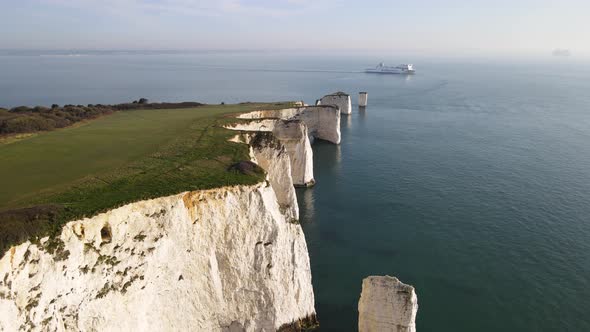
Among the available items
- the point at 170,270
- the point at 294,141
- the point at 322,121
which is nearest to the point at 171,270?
the point at 170,270

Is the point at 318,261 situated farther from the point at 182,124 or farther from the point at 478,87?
the point at 478,87

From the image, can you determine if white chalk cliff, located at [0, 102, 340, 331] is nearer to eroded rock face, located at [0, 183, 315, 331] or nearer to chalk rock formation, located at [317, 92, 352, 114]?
eroded rock face, located at [0, 183, 315, 331]

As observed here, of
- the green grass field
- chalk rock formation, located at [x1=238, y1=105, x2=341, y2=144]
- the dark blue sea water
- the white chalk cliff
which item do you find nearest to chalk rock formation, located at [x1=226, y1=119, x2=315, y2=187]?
the dark blue sea water

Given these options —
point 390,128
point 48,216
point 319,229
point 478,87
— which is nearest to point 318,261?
point 319,229

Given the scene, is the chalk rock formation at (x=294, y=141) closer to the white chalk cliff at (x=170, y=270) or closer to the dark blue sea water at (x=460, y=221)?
the dark blue sea water at (x=460, y=221)

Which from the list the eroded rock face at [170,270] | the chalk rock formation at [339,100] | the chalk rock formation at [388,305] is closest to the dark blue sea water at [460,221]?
the chalk rock formation at [388,305]

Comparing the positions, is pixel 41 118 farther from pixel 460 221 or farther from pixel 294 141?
pixel 460 221
